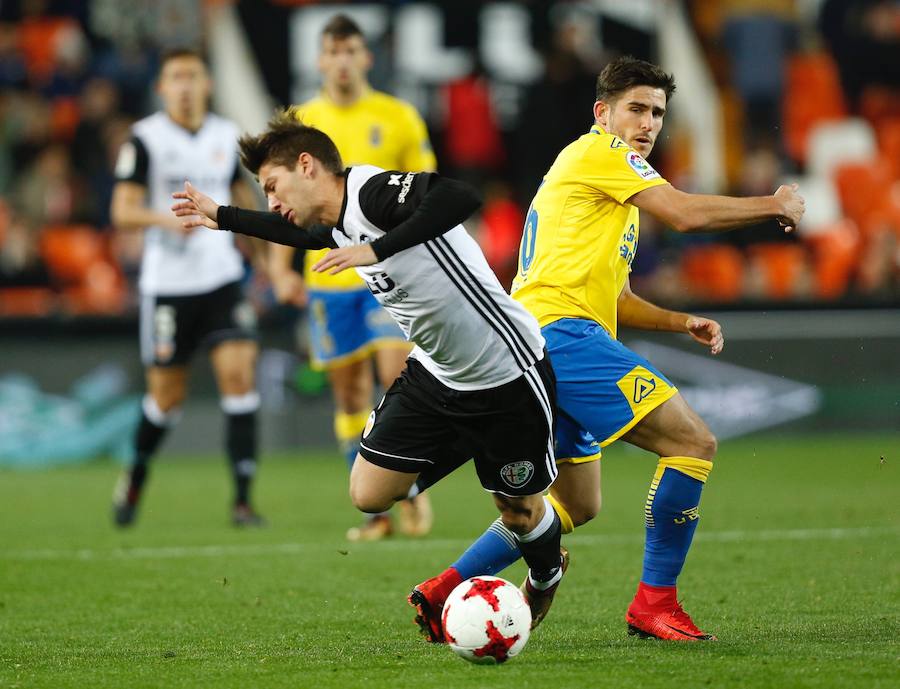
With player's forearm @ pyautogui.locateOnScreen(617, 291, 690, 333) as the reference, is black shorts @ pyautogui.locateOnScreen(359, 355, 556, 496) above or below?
below

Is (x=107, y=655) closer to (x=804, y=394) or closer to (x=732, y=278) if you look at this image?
(x=804, y=394)

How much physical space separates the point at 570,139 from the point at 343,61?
286 inches

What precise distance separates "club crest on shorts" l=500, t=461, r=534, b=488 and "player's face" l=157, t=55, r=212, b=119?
4648mm

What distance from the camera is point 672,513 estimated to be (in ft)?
17.5

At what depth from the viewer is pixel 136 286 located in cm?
1448

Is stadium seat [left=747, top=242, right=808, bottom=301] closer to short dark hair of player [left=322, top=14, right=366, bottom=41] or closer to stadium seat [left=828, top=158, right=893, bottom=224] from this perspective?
stadium seat [left=828, top=158, right=893, bottom=224]

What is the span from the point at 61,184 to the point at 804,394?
25.4ft

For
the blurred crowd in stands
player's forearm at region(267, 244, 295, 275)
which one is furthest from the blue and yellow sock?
the blurred crowd in stands

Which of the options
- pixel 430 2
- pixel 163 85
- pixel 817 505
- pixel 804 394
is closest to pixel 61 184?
pixel 430 2

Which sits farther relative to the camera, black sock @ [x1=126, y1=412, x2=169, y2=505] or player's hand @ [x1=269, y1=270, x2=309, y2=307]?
black sock @ [x1=126, y1=412, x2=169, y2=505]

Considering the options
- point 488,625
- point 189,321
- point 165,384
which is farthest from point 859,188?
point 488,625

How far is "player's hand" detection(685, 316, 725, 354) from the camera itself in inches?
216

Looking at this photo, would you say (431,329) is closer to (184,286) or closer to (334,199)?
(334,199)

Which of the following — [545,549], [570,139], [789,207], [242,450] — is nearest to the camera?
[789,207]
